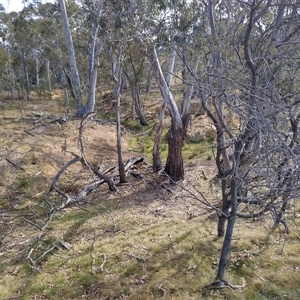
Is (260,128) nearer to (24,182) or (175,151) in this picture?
(175,151)

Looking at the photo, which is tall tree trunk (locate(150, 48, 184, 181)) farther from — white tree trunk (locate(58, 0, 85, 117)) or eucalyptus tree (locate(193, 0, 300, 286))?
white tree trunk (locate(58, 0, 85, 117))

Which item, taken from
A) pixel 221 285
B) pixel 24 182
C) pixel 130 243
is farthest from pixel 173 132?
pixel 221 285

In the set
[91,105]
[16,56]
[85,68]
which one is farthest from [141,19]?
[16,56]

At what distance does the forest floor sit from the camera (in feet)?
13.1

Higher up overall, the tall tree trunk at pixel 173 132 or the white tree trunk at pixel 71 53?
the white tree trunk at pixel 71 53

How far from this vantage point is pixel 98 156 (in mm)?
10086

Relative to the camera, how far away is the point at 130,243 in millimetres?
4996

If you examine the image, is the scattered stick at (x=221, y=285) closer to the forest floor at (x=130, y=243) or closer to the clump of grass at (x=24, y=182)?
the forest floor at (x=130, y=243)

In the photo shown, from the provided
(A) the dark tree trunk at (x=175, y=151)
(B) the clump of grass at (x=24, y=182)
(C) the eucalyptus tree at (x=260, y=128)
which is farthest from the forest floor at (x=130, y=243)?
(C) the eucalyptus tree at (x=260, y=128)

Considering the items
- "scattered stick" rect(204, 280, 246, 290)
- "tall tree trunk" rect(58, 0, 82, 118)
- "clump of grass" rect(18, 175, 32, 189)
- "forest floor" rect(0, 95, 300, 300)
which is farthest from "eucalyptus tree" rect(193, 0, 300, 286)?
"tall tree trunk" rect(58, 0, 82, 118)

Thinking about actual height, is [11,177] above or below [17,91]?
below

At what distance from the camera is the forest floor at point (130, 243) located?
3998 millimetres

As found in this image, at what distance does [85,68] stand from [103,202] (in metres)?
14.7

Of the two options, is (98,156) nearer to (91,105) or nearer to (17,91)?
(91,105)
